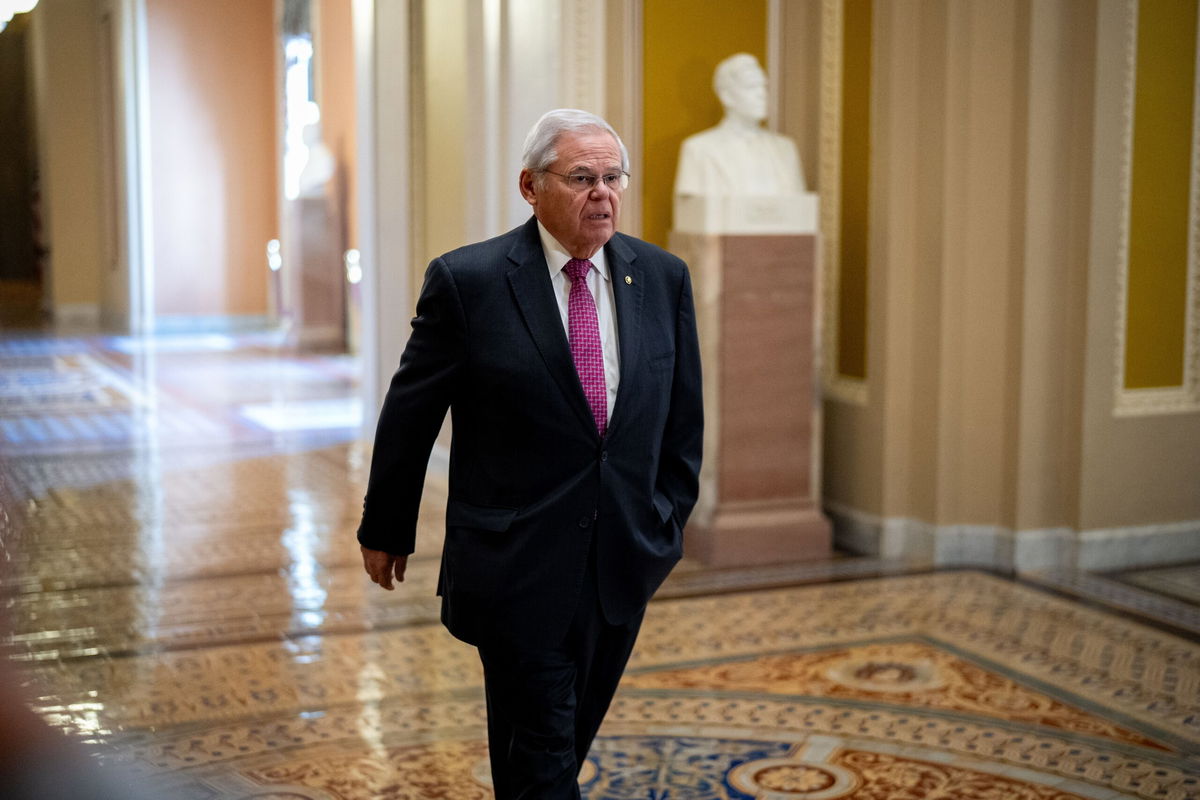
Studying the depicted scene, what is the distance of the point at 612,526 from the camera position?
2.70 metres

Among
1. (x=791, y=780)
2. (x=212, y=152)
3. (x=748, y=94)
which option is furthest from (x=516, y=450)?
(x=212, y=152)

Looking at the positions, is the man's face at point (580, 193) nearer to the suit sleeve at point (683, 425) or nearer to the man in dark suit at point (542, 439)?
the man in dark suit at point (542, 439)

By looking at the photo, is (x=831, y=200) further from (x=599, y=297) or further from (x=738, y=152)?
(x=599, y=297)

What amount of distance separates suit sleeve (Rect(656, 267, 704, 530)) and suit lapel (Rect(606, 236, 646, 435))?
15cm

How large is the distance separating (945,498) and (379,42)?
4850 mm

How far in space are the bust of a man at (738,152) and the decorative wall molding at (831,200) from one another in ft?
1.07

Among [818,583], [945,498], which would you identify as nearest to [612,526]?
[818,583]

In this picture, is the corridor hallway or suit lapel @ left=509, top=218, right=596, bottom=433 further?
the corridor hallway

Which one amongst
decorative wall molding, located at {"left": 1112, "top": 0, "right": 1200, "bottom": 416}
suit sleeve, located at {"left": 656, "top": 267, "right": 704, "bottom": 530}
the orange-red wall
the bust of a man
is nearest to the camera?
suit sleeve, located at {"left": 656, "top": 267, "right": 704, "bottom": 530}

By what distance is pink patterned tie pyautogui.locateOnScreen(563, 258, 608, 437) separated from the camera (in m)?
2.70

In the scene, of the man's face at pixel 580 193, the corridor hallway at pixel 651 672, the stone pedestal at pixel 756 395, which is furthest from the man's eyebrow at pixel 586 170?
the stone pedestal at pixel 756 395

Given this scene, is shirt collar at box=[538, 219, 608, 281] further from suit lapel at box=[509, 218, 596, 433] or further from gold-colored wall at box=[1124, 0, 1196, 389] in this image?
gold-colored wall at box=[1124, 0, 1196, 389]

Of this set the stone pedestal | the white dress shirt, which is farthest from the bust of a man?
the white dress shirt

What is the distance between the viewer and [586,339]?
2721 mm
